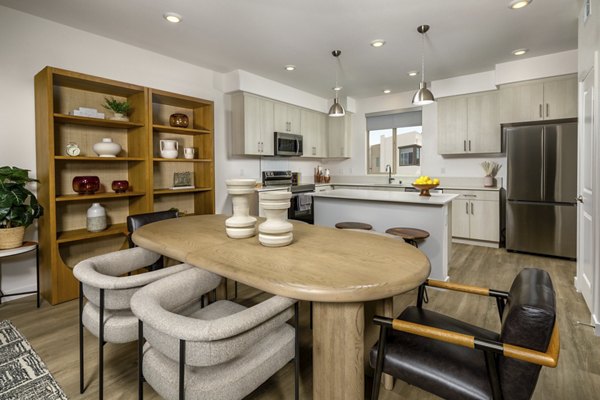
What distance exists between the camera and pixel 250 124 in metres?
4.64

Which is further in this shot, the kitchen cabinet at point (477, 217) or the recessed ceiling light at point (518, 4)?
the kitchen cabinet at point (477, 217)

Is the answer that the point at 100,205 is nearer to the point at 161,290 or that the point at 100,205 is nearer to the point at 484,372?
the point at 161,290

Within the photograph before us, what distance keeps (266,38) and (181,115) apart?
4.44ft

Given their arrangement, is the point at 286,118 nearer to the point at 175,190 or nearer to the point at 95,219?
the point at 175,190

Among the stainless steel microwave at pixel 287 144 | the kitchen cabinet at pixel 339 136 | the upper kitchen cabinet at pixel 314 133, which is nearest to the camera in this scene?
the stainless steel microwave at pixel 287 144

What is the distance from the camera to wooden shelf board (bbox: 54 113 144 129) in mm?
2849

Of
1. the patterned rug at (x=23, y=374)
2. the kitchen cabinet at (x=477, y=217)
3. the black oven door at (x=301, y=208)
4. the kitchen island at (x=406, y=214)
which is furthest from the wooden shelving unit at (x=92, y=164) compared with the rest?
the kitchen cabinet at (x=477, y=217)

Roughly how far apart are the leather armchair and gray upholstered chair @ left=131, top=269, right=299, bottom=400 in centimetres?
40

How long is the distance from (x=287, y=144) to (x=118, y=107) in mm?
2643

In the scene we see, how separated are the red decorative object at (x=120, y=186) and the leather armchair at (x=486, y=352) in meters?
3.10

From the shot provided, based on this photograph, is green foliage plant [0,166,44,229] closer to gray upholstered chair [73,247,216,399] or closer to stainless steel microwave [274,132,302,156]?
gray upholstered chair [73,247,216,399]

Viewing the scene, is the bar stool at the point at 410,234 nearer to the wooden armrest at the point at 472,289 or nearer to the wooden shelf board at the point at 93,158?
the wooden armrest at the point at 472,289

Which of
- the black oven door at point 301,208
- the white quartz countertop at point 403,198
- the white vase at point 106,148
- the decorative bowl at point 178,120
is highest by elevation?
the decorative bowl at point 178,120

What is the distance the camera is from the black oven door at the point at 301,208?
489 cm
